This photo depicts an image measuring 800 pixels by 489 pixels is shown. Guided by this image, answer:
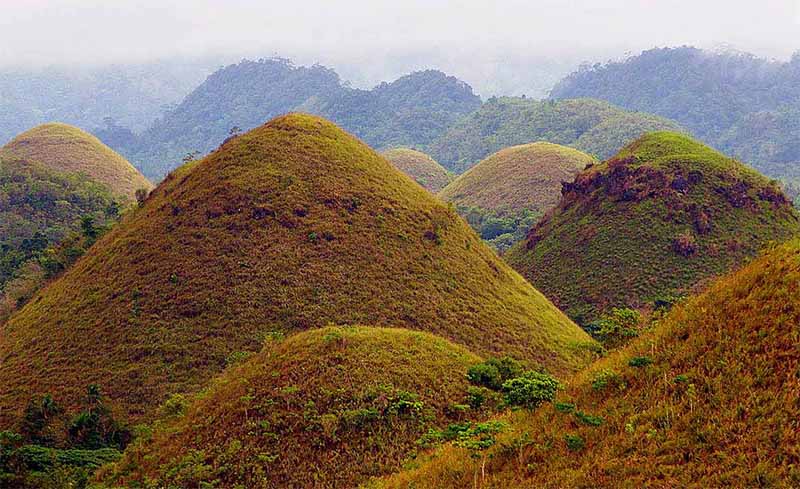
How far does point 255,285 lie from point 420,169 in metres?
128

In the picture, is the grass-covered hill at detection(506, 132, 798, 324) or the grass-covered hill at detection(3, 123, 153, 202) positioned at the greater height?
the grass-covered hill at detection(3, 123, 153, 202)

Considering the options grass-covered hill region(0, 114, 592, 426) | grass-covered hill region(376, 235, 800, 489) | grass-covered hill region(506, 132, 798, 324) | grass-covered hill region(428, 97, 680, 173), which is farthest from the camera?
grass-covered hill region(428, 97, 680, 173)

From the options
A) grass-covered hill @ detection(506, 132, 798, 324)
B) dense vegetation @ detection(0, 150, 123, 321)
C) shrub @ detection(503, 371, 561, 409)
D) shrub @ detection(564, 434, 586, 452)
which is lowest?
grass-covered hill @ detection(506, 132, 798, 324)

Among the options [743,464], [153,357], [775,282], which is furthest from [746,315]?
[153,357]

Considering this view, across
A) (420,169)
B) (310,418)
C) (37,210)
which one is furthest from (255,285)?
(420,169)

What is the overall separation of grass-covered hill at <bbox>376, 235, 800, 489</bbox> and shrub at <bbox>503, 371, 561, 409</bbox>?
1.58ft

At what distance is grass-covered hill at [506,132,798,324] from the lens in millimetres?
47062

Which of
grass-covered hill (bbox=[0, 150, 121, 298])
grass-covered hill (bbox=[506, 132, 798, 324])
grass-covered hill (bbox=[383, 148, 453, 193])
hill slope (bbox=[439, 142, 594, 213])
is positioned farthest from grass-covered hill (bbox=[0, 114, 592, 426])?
grass-covered hill (bbox=[383, 148, 453, 193])

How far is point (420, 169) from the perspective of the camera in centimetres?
15588

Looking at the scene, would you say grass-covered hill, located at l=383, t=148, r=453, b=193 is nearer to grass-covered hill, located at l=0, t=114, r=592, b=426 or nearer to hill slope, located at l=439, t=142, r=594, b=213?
hill slope, located at l=439, t=142, r=594, b=213

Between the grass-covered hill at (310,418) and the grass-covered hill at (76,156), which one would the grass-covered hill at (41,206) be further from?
the grass-covered hill at (310,418)

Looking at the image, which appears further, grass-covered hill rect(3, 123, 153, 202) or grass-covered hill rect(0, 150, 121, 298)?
grass-covered hill rect(3, 123, 153, 202)

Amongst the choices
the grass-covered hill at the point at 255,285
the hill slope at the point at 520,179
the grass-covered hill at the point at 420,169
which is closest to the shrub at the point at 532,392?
the grass-covered hill at the point at 255,285

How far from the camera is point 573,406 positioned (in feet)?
36.8
